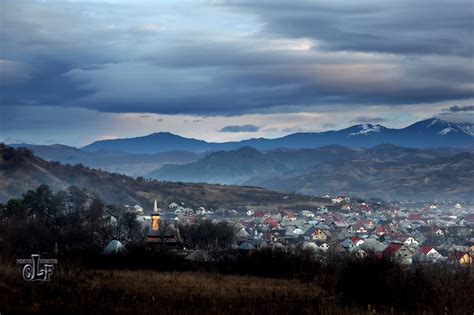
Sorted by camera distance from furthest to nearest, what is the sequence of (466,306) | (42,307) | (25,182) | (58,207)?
(25,182) → (58,207) → (466,306) → (42,307)

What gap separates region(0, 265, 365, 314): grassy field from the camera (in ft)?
46.5

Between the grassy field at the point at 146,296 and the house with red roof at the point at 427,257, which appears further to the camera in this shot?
the house with red roof at the point at 427,257

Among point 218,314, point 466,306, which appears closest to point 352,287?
point 466,306

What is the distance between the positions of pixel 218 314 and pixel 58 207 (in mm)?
79006

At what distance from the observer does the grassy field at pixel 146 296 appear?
14165 millimetres

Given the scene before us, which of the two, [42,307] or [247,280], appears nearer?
[42,307]

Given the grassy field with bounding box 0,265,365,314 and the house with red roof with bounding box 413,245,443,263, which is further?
the house with red roof with bounding box 413,245,443,263

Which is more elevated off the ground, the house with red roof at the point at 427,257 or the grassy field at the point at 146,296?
the grassy field at the point at 146,296

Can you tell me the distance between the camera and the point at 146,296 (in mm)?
16516

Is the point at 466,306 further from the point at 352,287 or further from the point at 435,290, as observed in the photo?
the point at 352,287

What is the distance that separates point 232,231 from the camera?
301ft

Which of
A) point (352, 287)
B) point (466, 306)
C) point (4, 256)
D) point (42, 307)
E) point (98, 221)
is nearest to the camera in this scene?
point (42, 307)

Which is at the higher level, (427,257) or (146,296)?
(146,296)

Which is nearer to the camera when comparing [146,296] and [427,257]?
[146,296]
